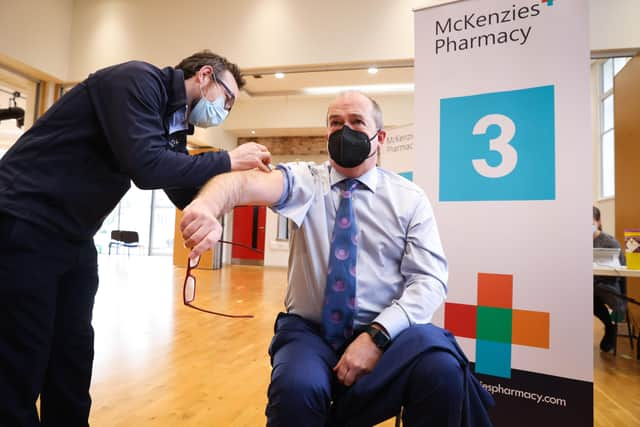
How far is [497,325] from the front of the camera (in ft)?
5.95

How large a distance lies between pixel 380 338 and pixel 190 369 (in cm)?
186

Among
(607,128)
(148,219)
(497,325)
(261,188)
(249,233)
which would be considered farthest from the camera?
(148,219)

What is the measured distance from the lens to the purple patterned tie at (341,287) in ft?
3.43

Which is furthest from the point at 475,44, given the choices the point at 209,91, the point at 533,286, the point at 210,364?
the point at 210,364

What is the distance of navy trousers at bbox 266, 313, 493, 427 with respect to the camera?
82 centimetres

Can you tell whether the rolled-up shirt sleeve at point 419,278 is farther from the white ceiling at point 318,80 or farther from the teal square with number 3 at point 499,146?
the white ceiling at point 318,80

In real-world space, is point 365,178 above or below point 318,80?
below

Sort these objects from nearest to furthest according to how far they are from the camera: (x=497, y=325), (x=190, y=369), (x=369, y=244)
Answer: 1. (x=369, y=244)
2. (x=497, y=325)
3. (x=190, y=369)

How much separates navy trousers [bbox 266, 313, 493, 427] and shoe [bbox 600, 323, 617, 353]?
3.18m

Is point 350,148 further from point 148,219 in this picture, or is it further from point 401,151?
point 148,219

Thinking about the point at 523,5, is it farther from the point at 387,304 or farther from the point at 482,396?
the point at 482,396

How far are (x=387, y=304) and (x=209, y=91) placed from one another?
0.99 meters

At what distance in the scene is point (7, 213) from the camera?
3.24ft

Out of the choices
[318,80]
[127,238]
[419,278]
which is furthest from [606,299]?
[127,238]
